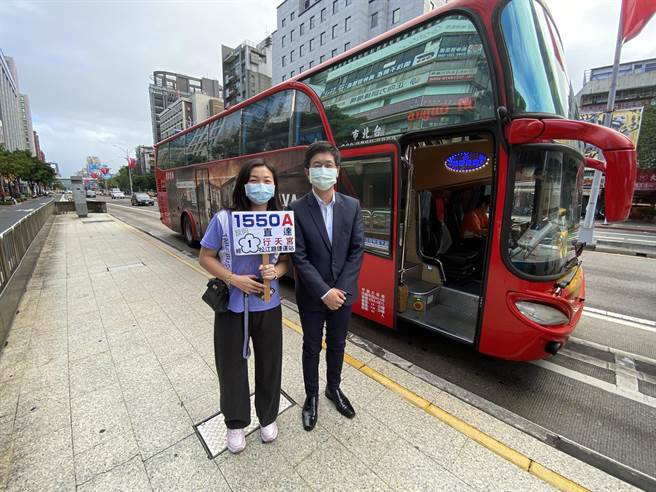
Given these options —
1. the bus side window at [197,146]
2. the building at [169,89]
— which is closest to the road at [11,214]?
the bus side window at [197,146]

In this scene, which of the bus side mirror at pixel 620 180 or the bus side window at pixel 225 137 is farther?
the bus side window at pixel 225 137

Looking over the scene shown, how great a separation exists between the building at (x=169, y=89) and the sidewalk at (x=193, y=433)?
363 ft

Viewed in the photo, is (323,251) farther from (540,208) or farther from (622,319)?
(622,319)

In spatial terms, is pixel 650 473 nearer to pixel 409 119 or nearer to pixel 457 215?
pixel 409 119

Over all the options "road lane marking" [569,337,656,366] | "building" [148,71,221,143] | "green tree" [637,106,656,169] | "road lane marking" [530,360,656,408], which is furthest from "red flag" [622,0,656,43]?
"building" [148,71,221,143]

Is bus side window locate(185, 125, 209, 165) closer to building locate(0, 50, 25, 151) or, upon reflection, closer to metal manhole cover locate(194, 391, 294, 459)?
metal manhole cover locate(194, 391, 294, 459)

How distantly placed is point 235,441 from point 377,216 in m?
2.65

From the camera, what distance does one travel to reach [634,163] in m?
2.01

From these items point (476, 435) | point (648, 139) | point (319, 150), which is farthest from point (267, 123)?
point (648, 139)

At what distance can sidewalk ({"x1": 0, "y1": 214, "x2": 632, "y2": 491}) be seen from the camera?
1.88 m

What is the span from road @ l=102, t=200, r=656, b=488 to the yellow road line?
0.32m

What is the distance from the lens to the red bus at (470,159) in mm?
2520

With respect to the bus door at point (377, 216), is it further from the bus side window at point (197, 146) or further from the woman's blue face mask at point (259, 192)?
the bus side window at point (197, 146)

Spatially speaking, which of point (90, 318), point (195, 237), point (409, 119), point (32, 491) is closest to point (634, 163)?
point (409, 119)
